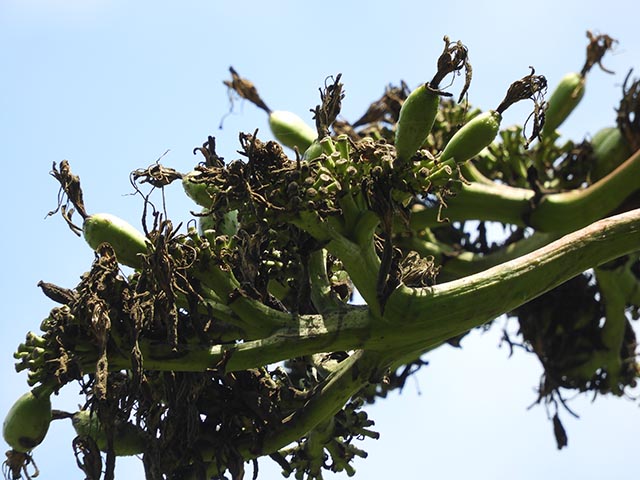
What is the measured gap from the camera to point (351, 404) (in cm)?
436

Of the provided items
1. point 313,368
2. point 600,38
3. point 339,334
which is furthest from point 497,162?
point 339,334

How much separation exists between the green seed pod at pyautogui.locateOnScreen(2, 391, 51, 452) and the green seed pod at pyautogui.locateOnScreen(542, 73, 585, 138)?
4.05m

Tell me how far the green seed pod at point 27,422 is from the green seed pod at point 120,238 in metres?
0.51

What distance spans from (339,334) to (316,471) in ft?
2.85

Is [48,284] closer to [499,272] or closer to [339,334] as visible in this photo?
[339,334]

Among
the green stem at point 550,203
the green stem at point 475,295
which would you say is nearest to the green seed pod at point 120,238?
the green stem at point 475,295

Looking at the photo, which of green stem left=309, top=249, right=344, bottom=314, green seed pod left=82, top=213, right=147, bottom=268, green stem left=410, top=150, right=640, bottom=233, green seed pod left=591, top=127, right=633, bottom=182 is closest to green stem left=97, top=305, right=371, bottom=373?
green stem left=309, top=249, right=344, bottom=314

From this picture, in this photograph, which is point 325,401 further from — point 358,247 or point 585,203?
point 585,203

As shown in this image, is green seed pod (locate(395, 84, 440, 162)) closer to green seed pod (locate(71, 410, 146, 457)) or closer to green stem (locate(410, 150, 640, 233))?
green seed pod (locate(71, 410, 146, 457))

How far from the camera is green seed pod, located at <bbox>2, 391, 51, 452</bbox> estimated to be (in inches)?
149

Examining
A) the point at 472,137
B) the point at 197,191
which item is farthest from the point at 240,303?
the point at 472,137

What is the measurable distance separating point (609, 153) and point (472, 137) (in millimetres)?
3701

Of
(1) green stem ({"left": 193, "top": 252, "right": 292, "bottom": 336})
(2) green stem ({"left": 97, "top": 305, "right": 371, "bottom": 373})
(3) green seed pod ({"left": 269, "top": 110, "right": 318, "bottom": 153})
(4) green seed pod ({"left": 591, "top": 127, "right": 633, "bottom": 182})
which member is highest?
(4) green seed pod ({"left": 591, "top": 127, "right": 633, "bottom": 182})

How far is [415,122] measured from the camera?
3.68 m
